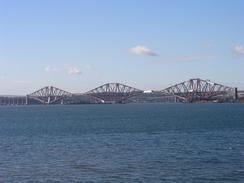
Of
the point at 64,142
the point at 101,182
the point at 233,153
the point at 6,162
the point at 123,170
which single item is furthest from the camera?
the point at 64,142

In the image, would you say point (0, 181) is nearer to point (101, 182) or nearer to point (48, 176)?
point (48, 176)

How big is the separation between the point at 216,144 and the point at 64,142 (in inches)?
473

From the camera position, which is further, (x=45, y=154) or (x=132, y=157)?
(x=45, y=154)

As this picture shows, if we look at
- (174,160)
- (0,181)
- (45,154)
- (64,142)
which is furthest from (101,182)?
(64,142)

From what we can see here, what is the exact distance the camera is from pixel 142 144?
41.7 metres

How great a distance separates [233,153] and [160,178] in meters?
10.1

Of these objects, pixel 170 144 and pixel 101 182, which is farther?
pixel 170 144

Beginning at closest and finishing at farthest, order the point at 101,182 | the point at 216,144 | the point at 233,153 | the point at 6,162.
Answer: the point at 101,182, the point at 6,162, the point at 233,153, the point at 216,144

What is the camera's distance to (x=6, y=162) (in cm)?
3108

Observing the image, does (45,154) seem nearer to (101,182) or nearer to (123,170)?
(123,170)

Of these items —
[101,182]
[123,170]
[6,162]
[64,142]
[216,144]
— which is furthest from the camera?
[64,142]

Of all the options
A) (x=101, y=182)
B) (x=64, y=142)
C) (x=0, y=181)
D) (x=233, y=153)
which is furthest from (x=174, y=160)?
(x=64, y=142)

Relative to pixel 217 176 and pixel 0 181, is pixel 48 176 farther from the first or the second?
pixel 217 176

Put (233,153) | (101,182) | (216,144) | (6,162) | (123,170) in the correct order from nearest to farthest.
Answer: (101,182), (123,170), (6,162), (233,153), (216,144)
